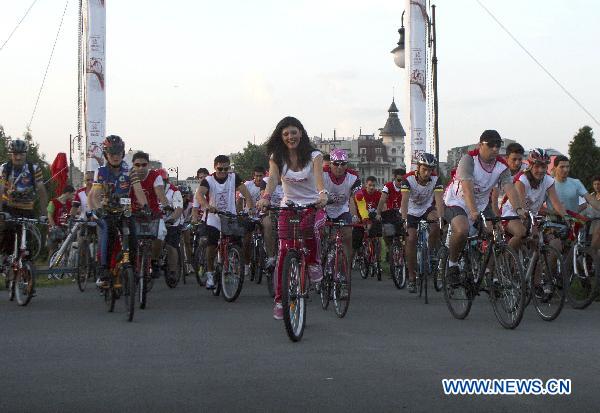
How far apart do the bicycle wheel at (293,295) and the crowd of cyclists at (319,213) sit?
0.05 m

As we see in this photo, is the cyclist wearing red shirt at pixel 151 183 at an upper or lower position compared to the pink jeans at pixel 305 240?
upper

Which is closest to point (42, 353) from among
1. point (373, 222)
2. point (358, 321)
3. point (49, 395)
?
point (49, 395)

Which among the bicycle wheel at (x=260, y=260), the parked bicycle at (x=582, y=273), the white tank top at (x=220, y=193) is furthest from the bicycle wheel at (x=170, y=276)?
the parked bicycle at (x=582, y=273)

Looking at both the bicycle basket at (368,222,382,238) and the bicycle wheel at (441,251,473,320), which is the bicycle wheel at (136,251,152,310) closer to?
the bicycle wheel at (441,251,473,320)

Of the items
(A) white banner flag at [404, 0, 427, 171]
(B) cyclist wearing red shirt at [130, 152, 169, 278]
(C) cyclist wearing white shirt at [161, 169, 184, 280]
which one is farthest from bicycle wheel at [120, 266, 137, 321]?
(A) white banner flag at [404, 0, 427, 171]

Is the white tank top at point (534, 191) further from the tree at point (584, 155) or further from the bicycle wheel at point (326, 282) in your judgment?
the tree at point (584, 155)

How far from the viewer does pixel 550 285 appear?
386 inches

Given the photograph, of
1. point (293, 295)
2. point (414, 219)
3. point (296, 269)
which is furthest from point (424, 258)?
point (293, 295)

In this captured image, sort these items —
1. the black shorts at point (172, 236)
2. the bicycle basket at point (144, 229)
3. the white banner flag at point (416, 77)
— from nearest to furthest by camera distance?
1. the bicycle basket at point (144, 229)
2. the black shorts at point (172, 236)
3. the white banner flag at point (416, 77)

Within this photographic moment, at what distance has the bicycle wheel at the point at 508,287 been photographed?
8723mm

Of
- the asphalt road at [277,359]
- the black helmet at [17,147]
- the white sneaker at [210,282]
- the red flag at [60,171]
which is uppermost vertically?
the red flag at [60,171]

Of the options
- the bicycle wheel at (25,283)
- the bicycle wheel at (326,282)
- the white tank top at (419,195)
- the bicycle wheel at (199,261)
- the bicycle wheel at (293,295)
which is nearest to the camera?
the bicycle wheel at (293,295)

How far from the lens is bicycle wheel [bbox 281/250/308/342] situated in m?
7.95

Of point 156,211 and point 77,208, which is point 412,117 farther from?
point 156,211
